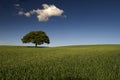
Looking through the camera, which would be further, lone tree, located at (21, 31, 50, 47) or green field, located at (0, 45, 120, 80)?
lone tree, located at (21, 31, 50, 47)

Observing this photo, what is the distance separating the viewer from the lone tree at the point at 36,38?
90.7 m

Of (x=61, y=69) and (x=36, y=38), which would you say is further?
(x=36, y=38)

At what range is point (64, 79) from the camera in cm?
901

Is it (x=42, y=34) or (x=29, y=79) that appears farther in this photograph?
(x=42, y=34)

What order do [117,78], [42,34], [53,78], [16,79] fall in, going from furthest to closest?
[42,34]
[117,78]
[53,78]
[16,79]

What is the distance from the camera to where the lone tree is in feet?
298

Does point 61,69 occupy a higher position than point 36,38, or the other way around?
point 36,38

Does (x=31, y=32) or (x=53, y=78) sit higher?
(x=31, y=32)

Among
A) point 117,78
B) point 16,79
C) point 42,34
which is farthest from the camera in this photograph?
point 42,34

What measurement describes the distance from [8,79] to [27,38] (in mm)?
84876

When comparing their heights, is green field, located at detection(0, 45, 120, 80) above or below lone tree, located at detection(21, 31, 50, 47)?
below

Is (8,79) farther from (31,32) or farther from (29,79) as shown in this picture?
(31,32)

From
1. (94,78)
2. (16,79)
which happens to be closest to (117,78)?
(94,78)

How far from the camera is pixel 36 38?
3578 inches
